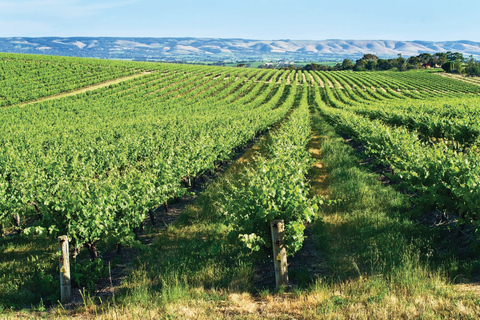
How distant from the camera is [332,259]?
6305mm

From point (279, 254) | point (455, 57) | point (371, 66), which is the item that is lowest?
point (279, 254)

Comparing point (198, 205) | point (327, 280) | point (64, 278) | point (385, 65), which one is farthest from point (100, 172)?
point (385, 65)

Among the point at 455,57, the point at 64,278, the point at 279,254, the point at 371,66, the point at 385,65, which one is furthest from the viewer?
the point at 371,66

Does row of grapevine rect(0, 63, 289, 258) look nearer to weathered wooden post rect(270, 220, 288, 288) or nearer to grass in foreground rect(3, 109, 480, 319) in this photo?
grass in foreground rect(3, 109, 480, 319)

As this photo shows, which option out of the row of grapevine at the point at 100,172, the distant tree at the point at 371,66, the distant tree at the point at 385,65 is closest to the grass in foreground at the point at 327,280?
the row of grapevine at the point at 100,172

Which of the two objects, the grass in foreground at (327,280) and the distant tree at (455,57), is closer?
the grass in foreground at (327,280)

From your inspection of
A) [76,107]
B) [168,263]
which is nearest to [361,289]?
[168,263]

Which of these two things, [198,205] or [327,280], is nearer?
[327,280]

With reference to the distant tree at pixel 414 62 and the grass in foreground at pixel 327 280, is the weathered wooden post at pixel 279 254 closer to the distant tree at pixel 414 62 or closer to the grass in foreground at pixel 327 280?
the grass in foreground at pixel 327 280

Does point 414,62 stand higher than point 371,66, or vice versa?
point 414,62

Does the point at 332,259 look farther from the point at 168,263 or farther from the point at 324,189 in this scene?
the point at 324,189

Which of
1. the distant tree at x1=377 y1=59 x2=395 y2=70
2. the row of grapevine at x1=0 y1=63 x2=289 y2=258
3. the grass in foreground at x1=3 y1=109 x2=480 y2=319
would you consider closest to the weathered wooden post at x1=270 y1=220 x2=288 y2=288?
the grass in foreground at x1=3 y1=109 x2=480 y2=319

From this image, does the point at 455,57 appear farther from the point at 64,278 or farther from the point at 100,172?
the point at 64,278

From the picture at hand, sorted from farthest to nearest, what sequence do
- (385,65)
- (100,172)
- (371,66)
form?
1. (371,66)
2. (385,65)
3. (100,172)
